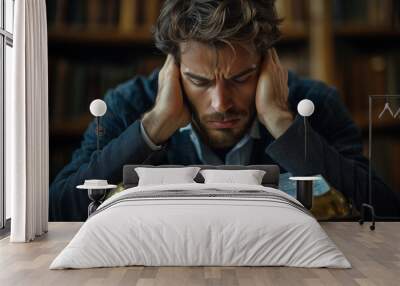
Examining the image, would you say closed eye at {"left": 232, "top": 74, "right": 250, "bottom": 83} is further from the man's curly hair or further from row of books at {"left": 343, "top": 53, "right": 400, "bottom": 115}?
row of books at {"left": 343, "top": 53, "right": 400, "bottom": 115}

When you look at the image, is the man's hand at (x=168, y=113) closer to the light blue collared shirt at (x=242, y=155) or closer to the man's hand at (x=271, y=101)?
the light blue collared shirt at (x=242, y=155)

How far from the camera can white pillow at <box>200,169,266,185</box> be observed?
23.4 feet

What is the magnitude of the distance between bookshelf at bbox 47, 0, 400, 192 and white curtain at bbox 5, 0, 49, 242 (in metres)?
1.11

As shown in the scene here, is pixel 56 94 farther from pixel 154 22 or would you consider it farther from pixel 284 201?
pixel 284 201

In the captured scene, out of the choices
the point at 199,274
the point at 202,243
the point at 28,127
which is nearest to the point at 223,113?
the point at 28,127

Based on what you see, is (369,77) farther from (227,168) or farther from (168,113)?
(168,113)

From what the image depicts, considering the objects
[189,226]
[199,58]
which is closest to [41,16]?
[199,58]

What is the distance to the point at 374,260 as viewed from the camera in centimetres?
532

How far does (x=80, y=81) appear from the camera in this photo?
814cm

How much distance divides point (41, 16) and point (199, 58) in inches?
76.6

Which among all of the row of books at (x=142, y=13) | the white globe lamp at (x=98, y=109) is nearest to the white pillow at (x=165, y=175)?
the white globe lamp at (x=98, y=109)

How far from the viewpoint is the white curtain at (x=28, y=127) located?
20.9 feet

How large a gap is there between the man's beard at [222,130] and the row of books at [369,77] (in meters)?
1.35

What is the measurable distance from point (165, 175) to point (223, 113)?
3.77ft
